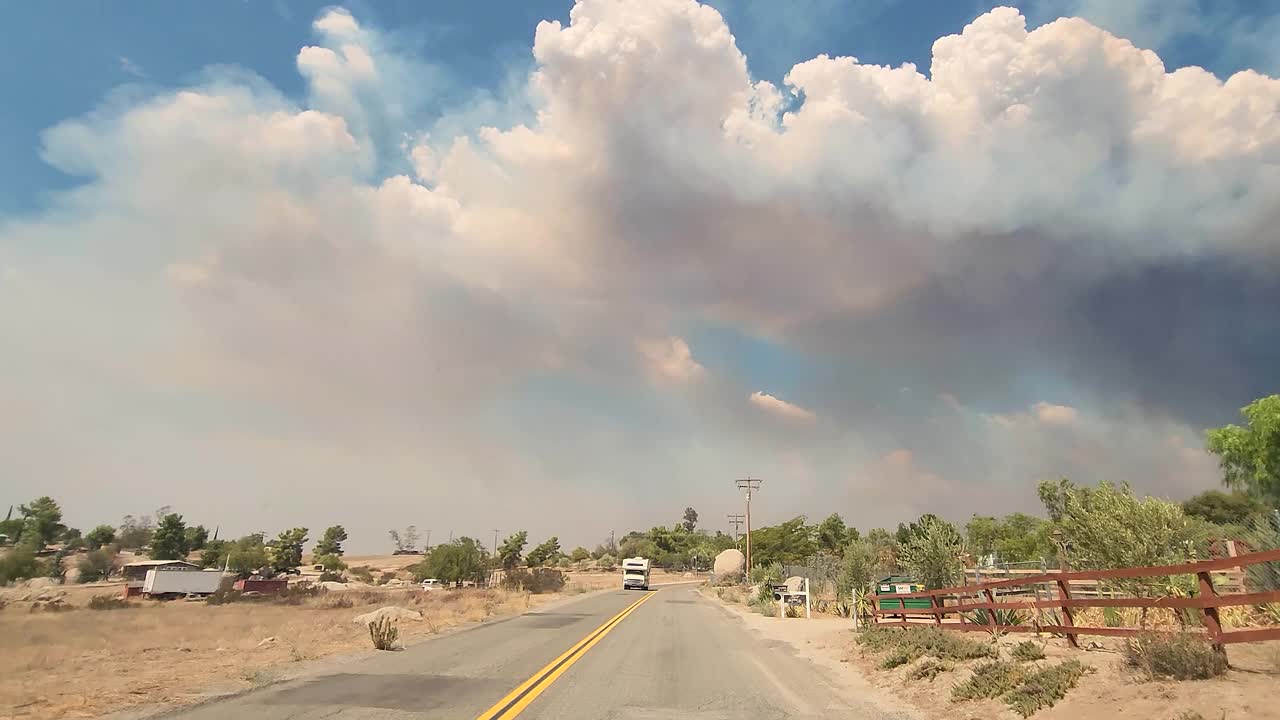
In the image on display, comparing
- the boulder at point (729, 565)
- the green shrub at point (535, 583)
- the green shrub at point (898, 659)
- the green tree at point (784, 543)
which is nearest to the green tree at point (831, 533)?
the green tree at point (784, 543)

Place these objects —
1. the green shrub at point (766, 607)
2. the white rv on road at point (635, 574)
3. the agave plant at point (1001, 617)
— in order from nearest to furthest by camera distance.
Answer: the agave plant at point (1001, 617) → the green shrub at point (766, 607) → the white rv on road at point (635, 574)

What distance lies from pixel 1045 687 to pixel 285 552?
112939 mm

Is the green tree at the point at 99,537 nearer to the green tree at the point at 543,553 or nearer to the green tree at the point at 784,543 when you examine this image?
the green tree at the point at 543,553

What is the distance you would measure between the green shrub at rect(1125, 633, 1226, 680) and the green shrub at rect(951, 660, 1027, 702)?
1.80m

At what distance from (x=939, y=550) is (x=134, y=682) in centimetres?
2248

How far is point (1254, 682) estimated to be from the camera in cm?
789

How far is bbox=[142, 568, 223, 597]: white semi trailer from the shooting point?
203 ft

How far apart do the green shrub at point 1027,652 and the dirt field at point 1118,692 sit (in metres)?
0.25

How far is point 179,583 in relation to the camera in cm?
6331

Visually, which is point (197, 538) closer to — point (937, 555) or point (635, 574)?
point (635, 574)

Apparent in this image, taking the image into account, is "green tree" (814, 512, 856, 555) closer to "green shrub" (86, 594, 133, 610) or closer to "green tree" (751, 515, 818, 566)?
"green tree" (751, 515, 818, 566)

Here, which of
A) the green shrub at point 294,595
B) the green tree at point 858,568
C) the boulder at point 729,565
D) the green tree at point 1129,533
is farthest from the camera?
the boulder at point 729,565

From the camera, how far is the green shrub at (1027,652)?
38.2 feet

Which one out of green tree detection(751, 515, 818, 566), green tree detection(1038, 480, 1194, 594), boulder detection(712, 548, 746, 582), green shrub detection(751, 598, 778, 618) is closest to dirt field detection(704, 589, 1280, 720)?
green tree detection(1038, 480, 1194, 594)
